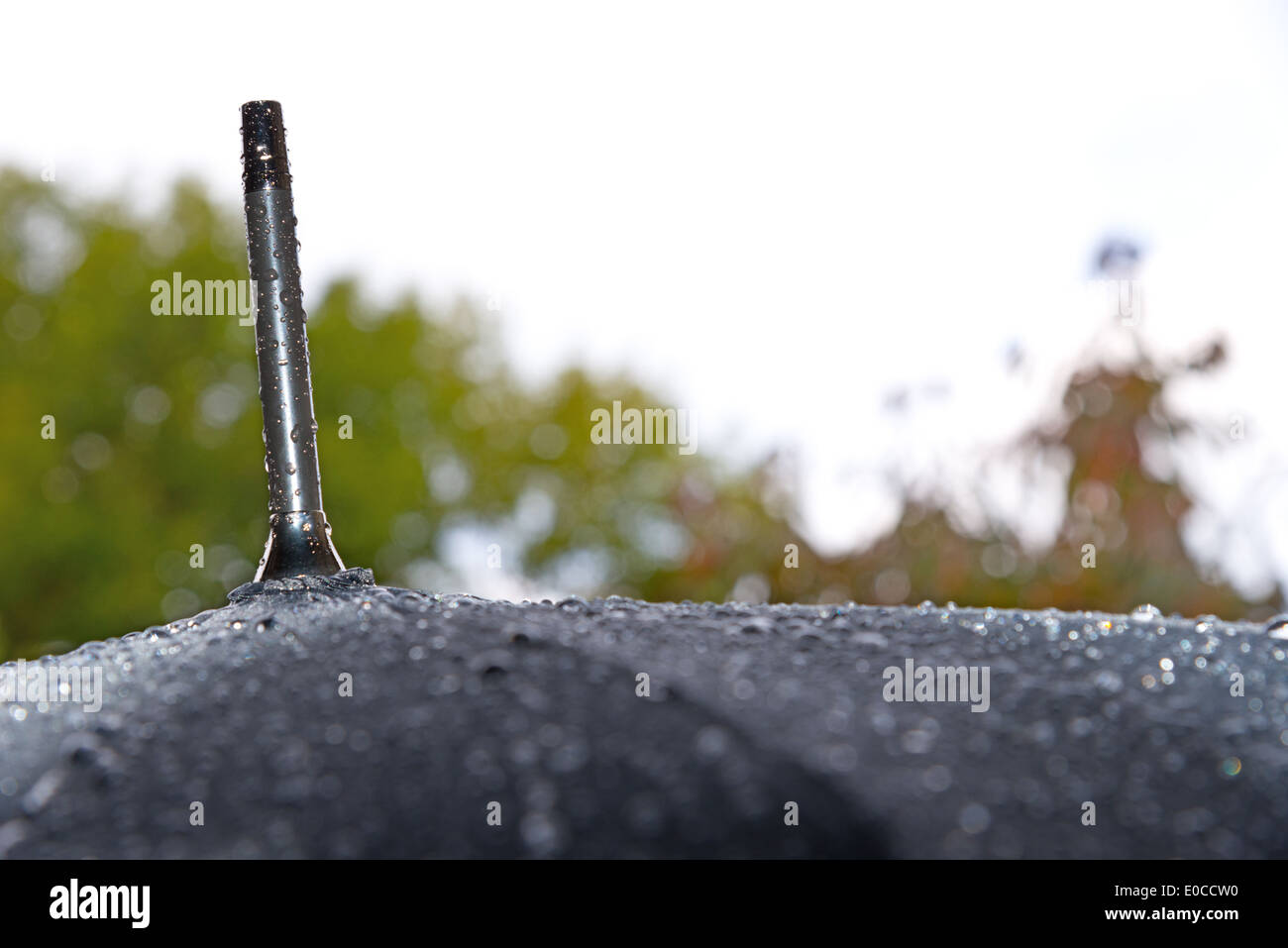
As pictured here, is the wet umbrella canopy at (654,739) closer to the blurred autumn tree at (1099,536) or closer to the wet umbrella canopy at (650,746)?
the wet umbrella canopy at (650,746)

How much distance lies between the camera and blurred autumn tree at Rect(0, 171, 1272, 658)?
42.0 ft

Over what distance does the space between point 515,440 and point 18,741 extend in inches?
681

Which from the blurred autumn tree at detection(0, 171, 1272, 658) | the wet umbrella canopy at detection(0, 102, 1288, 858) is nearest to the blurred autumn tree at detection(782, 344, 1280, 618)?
the blurred autumn tree at detection(0, 171, 1272, 658)

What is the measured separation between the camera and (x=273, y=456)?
1396mm

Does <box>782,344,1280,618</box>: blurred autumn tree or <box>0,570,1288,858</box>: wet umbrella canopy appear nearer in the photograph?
<box>0,570,1288,858</box>: wet umbrella canopy

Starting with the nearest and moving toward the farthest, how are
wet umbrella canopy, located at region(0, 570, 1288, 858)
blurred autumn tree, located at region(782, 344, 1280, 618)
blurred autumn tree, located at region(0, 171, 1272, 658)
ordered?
wet umbrella canopy, located at region(0, 570, 1288, 858)
blurred autumn tree, located at region(782, 344, 1280, 618)
blurred autumn tree, located at region(0, 171, 1272, 658)

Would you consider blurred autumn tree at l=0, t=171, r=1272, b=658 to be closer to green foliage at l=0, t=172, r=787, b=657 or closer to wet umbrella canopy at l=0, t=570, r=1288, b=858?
green foliage at l=0, t=172, r=787, b=657

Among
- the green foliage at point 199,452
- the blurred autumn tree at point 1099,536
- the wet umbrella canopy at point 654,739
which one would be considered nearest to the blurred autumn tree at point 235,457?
the green foliage at point 199,452

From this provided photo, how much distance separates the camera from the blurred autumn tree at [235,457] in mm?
12797

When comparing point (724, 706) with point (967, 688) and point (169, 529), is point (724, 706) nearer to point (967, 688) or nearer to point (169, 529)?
point (967, 688)

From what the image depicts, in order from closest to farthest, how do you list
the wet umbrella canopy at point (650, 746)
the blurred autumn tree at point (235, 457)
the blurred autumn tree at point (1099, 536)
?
the wet umbrella canopy at point (650, 746)
the blurred autumn tree at point (1099, 536)
the blurred autumn tree at point (235, 457)

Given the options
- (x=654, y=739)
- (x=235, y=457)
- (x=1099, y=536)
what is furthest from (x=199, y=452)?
(x=654, y=739)
